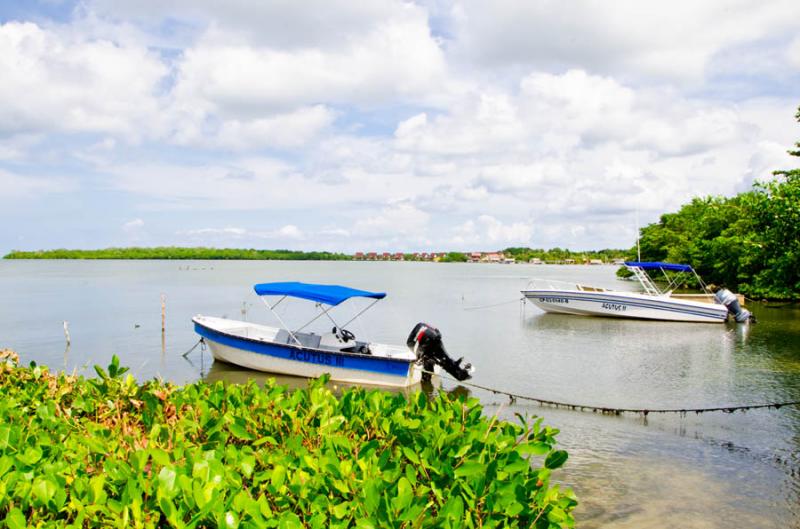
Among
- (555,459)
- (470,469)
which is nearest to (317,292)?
(555,459)

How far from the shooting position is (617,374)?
18.6m

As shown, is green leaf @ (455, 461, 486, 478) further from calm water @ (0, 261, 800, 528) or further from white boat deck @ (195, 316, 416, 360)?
white boat deck @ (195, 316, 416, 360)

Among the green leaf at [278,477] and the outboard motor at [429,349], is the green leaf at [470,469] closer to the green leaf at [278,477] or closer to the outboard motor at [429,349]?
the green leaf at [278,477]

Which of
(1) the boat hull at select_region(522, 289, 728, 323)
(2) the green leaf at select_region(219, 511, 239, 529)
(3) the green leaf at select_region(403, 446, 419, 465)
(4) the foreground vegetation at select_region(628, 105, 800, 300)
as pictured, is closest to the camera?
(2) the green leaf at select_region(219, 511, 239, 529)

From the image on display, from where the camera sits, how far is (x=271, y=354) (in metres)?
17.4

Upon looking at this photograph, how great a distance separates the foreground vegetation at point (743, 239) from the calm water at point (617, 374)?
299 cm

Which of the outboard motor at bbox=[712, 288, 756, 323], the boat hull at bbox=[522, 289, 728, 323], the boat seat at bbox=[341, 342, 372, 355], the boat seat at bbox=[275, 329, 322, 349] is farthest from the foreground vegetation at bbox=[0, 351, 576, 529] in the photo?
the outboard motor at bbox=[712, 288, 756, 323]

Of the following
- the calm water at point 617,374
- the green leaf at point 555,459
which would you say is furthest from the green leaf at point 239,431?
the calm water at point 617,374

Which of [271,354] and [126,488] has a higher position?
[126,488]

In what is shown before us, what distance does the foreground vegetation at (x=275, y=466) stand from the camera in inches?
109

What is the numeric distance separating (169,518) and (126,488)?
1.07ft

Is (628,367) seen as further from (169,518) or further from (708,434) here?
(169,518)

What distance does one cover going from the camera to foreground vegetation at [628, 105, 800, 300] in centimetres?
1551

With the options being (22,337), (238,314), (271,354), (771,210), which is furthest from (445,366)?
(238,314)
